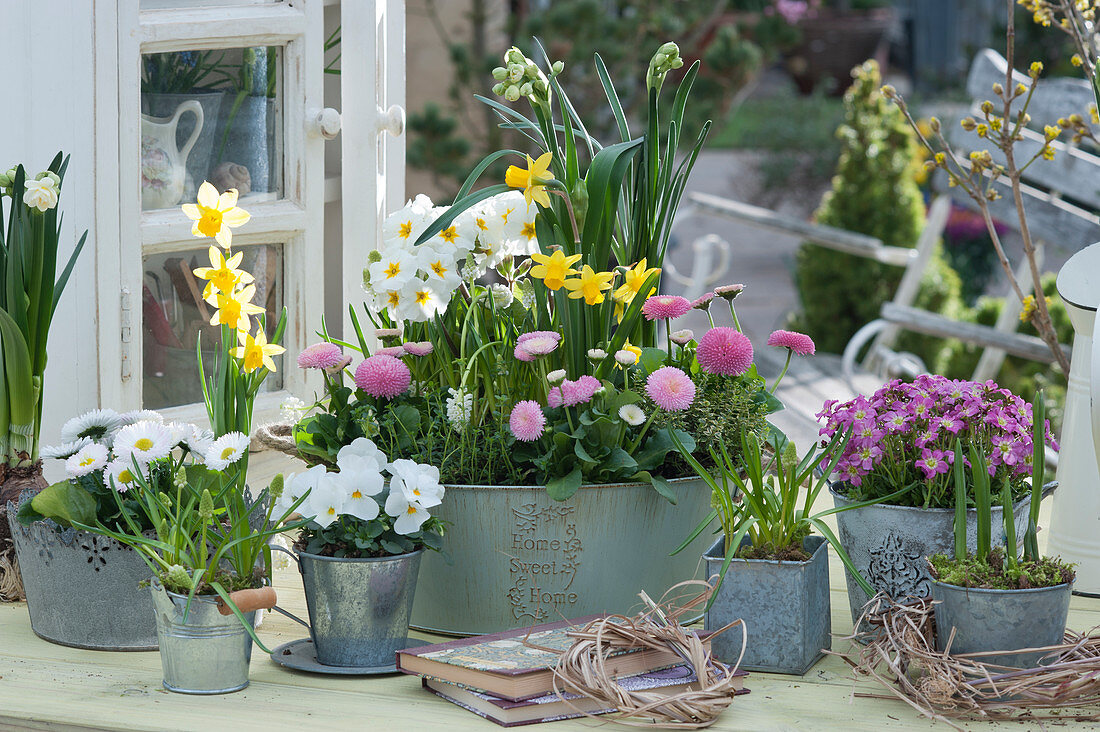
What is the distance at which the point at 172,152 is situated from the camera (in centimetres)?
182

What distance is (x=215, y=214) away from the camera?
1.32 m

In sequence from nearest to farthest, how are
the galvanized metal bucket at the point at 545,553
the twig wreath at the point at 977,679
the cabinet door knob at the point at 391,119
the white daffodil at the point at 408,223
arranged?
the twig wreath at the point at 977,679 → the galvanized metal bucket at the point at 545,553 → the white daffodil at the point at 408,223 → the cabinet door knob at the point at 391,119

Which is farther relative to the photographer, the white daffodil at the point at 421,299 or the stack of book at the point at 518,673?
the white daffodil at the point at 421,299

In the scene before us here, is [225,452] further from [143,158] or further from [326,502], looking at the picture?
[143,158]

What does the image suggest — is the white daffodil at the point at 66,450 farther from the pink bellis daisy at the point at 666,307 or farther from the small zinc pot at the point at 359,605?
the pink bellis daisy at the point at 666,307

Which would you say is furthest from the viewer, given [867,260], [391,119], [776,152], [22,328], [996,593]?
[776,152]

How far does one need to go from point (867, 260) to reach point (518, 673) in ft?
12.4

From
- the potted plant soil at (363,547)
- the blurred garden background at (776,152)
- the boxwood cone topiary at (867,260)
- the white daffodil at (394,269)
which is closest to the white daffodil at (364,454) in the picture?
the potted plant soil at (363,547)

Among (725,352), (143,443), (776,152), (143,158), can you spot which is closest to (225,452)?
(143,443)

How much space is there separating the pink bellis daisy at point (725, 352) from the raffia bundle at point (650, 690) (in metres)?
0.26

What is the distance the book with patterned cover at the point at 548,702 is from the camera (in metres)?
1.13

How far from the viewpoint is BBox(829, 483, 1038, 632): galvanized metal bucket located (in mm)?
1296

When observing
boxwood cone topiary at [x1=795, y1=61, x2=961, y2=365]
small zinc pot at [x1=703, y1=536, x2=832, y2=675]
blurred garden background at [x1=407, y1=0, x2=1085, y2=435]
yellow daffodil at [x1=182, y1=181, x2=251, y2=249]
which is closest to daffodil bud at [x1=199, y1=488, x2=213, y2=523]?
yellow daffodil at [x1=182, y1=181, x2=251, y2=249]

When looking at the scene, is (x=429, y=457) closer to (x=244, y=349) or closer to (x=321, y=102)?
(x=244, y=349)
